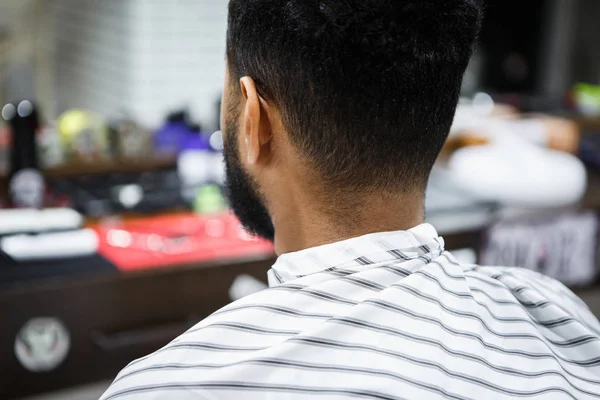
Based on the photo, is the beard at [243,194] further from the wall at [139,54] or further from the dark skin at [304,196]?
the wall at [139,54]

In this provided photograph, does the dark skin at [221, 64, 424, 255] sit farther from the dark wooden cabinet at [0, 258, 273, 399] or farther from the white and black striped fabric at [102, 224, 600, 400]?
the dark wooden cabinet at [0, 258, 273, 399]

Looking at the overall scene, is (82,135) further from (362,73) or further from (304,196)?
(362,73)

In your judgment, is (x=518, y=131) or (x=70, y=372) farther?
(x=518, y=131)

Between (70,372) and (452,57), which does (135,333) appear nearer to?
(70,372)

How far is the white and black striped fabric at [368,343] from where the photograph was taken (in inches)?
29.0

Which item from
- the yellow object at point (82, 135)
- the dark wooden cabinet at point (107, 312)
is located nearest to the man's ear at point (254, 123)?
the dark wooden cabinet at point (107, 312)

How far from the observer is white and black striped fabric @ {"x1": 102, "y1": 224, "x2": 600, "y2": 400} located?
74 centimetres

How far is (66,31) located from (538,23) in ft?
12.1

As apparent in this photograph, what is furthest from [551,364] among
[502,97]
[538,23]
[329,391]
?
[538,23]

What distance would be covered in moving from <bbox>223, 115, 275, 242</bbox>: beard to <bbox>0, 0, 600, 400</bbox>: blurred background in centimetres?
59

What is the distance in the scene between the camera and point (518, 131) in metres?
2.82

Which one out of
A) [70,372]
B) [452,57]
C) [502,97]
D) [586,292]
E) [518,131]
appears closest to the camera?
[452,57]

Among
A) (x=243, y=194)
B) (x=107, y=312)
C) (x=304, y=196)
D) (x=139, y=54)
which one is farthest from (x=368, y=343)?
(x=139, y=54)

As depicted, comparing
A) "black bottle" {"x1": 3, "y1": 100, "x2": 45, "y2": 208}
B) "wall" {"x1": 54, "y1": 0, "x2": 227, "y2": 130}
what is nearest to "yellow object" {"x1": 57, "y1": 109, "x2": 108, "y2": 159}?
"black bottle" {"x1": 3, "y1": 100, "x2": 45, "y2": 208}
